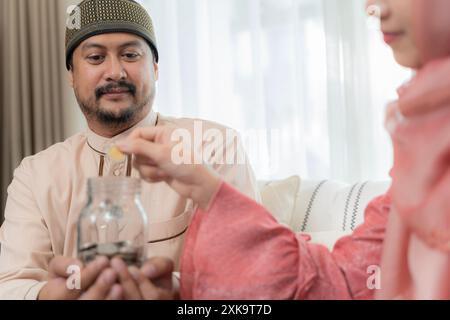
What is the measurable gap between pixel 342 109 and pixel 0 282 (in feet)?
4.73

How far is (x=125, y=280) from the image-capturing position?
62 centimetres

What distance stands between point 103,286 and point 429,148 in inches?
14.9

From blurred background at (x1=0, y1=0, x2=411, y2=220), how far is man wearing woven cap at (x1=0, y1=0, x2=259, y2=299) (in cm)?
77

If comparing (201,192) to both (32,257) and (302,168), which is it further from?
(302,168)

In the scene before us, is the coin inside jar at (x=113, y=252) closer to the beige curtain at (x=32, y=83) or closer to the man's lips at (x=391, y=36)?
the man's lips at (x=391, y=36)

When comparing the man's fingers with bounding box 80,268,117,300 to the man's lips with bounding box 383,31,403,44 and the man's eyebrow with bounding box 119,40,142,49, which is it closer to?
the man's lips with bounding box 383,31,403,44

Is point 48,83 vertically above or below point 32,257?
above

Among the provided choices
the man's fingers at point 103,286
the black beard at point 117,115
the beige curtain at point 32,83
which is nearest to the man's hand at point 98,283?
the man's fingers at point 103,286

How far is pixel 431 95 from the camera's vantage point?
46cm

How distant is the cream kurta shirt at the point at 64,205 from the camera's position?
4.12 ft

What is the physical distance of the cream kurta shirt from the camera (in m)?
1.25

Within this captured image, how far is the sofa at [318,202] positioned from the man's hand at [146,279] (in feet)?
3.22
